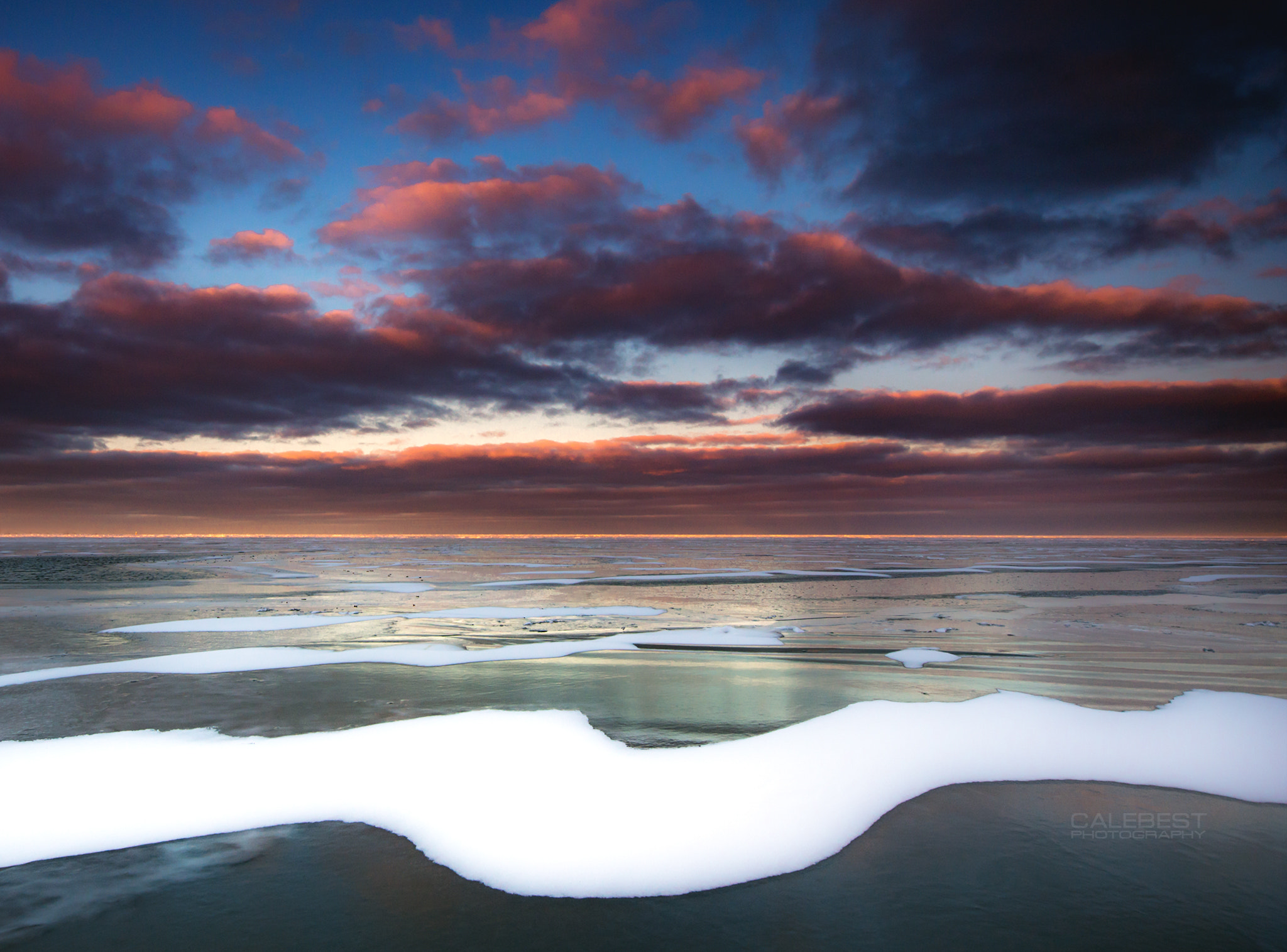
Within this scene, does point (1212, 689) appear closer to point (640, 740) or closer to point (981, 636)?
point (981, 636)

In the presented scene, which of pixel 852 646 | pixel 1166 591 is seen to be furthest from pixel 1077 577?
pixel 852 646

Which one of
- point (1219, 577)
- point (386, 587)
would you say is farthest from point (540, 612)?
point (1219, 577)

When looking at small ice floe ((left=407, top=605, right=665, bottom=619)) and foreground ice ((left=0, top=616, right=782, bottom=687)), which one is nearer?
foreground ice ((left=0, top=616, right=782, bottom=687))

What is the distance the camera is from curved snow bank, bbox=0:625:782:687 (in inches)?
292

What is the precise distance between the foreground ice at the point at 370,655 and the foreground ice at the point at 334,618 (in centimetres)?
240

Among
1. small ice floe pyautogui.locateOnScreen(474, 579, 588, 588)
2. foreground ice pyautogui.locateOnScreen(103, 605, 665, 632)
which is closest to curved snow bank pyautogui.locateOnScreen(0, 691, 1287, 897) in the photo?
foreground ice pyautogui.locateOnScreen(103, 605, 665, 632)

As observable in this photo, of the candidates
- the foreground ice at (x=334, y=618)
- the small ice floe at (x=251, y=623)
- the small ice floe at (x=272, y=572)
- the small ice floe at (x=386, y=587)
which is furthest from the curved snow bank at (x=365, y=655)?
the small ice floe at (x=272, y=572)

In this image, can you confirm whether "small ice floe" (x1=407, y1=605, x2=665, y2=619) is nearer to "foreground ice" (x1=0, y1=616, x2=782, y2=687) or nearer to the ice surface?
the ice surface

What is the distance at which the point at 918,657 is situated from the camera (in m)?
8.16

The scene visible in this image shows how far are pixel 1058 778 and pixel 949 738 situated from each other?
791mm

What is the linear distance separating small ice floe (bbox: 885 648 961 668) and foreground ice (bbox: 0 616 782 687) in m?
1.58

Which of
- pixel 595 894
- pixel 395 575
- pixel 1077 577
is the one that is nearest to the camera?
pixel 595 894

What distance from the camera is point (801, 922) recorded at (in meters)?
2.80

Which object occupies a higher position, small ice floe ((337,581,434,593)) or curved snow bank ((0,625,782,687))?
curved snow bank ((0,625,782,687))
